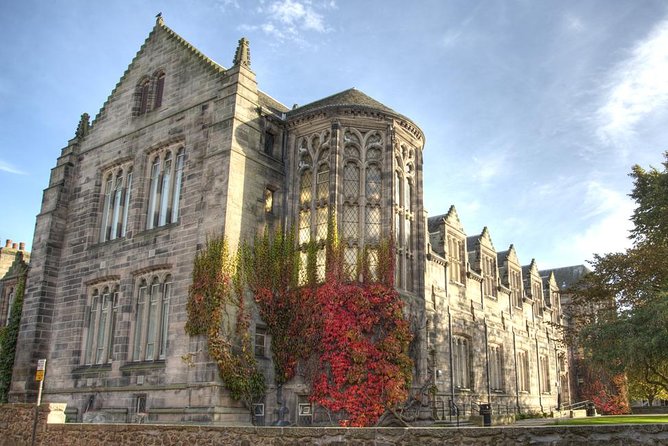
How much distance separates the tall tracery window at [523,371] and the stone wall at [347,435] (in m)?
27.6

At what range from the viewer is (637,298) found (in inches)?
1090

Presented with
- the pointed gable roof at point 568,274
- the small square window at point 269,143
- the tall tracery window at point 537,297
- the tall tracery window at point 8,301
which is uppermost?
the pointed gable roof at point 568,274

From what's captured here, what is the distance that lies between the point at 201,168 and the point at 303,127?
446 cm

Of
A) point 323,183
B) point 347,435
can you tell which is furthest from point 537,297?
point 347,435

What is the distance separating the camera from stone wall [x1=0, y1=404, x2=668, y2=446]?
896 cm

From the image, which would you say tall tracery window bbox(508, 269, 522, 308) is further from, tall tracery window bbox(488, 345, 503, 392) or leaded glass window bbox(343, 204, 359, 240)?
leaded glass window bbox(343, 204, 359, 240)

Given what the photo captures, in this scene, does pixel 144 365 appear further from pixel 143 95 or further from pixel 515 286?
pixel 515 286

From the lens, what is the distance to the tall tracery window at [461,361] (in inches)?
1163

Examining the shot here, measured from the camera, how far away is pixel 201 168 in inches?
927

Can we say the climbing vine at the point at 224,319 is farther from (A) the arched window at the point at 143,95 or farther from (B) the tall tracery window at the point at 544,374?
(B) the tall tracery window at the point at 544,374

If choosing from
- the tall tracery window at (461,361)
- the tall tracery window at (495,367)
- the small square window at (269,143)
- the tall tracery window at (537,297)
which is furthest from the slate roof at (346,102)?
the tall tracery window at (537,297)

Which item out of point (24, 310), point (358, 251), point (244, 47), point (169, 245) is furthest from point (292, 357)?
point (24, 310)

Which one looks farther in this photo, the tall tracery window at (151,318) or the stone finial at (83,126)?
the stone finial at (83,126)

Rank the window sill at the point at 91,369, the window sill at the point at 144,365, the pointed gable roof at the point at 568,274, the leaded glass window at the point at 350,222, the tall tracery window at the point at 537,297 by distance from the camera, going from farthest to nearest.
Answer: the pointed gable roof at the point at 568,274 < the tall tracery window at the point at 537,297 < the window sill at the point at 91,369 < the leaded glass window at the point at 350,222 < the window sill at the point at 144,365
